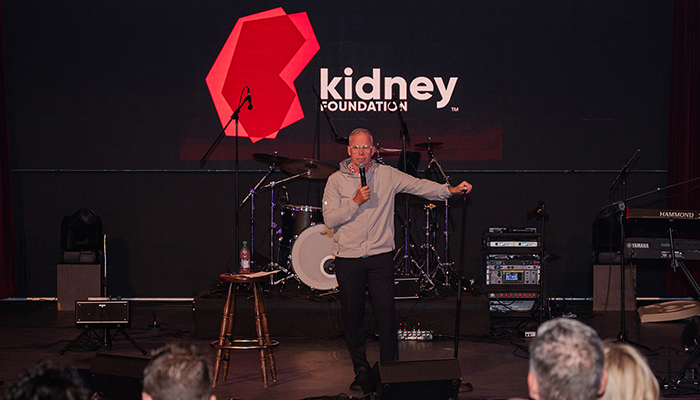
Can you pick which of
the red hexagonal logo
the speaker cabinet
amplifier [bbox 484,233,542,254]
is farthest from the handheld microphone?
the speaker cabinet

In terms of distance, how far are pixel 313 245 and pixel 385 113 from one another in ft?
7.85

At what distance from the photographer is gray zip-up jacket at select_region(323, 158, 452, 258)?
4.43 meters

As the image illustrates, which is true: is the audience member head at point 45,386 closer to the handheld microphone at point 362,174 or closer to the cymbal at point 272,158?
the handheld microphone at point 362,174

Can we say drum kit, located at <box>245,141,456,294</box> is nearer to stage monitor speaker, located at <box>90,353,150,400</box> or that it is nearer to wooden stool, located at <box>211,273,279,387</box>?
wooden stool, located at <box>211,273,279,387</box>

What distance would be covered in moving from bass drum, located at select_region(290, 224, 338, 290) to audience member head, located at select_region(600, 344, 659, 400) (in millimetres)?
4959

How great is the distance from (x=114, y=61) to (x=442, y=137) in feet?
14.6

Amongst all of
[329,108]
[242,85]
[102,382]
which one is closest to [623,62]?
[329,108]

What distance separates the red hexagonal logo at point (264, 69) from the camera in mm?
8031

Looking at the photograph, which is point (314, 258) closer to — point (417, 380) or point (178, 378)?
point (417, 380)

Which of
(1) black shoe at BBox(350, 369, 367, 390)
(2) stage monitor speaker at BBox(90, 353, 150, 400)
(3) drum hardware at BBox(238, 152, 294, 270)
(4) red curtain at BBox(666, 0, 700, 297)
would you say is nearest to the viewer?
(2) stage monitor speaker at BBox(90, 353, 150, 400)

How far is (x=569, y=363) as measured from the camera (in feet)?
5.10

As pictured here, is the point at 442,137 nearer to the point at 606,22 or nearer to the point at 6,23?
the point at 606,22

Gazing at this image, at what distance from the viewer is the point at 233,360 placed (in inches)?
209

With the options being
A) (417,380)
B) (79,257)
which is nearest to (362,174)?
(417,380)
